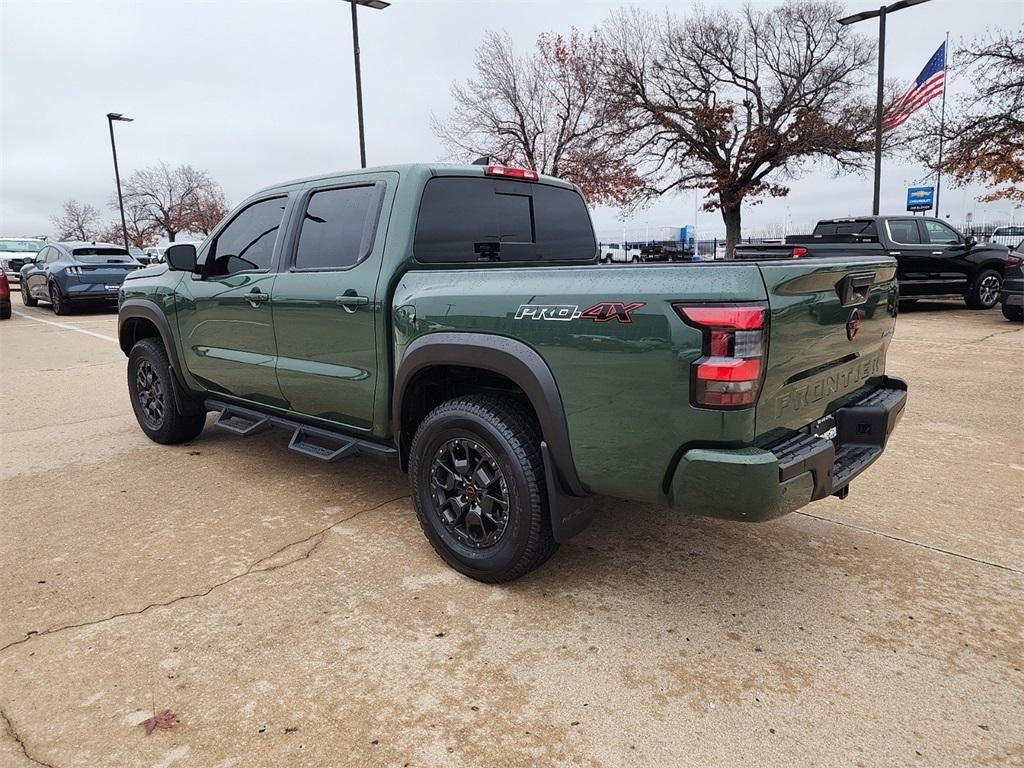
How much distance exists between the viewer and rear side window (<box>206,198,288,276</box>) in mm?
4223

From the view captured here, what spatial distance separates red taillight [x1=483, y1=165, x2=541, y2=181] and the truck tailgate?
68.6 inches

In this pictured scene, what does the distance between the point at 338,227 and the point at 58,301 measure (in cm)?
1476

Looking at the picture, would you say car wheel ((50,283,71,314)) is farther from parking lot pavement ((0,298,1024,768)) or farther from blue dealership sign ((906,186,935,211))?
blue dealership sign ((906,186,935,211))

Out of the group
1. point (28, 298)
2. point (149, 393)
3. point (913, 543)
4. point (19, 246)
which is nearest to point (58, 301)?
point (28, 298)

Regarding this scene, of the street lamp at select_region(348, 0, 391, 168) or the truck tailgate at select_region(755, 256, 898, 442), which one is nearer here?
the truck tailgate at select_region(755, 256, 898, 442)

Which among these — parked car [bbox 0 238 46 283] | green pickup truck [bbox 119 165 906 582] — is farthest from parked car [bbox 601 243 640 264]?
parked car [bbox 0 238 46 283]

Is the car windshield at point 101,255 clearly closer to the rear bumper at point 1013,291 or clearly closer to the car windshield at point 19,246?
the car windshield at point 19,246

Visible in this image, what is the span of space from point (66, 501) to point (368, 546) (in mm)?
2015

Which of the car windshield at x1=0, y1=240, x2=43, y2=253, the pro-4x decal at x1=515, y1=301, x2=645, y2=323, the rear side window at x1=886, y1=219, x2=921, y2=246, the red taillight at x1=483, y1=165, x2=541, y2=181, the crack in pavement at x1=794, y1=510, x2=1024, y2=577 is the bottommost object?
the crack in pavement at x1=794, y1=510, x2=1024, y2=577

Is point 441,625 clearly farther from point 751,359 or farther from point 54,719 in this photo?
point 751,359

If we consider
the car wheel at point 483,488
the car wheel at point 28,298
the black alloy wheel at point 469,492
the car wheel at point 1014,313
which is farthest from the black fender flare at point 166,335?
the car wheel at point 28,298

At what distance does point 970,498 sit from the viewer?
4066mm

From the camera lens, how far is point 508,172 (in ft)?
13.0

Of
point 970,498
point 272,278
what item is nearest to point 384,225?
point 272,278
